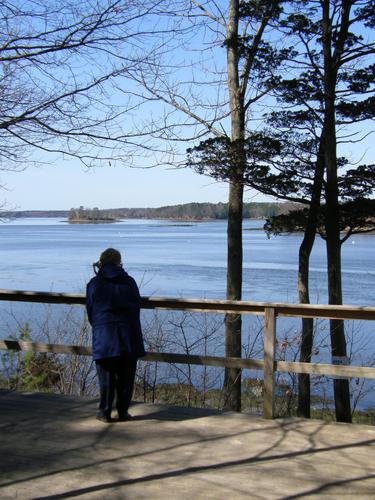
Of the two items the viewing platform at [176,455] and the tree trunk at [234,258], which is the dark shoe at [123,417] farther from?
the tree trunk at [234,258]

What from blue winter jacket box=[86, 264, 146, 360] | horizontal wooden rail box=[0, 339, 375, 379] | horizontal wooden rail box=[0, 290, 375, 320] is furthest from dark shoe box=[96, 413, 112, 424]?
horizontal wooden rail box=[0, 290, 375, 320]

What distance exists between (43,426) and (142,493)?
1.57m

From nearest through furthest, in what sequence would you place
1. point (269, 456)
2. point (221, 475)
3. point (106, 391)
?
point (221, 475)
point (269, 456)
point (106, 391)

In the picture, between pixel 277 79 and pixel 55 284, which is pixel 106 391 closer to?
pixel 277 79

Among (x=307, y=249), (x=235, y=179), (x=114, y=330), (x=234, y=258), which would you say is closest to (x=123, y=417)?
(x=114, y=330)

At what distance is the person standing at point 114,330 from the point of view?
500 cm

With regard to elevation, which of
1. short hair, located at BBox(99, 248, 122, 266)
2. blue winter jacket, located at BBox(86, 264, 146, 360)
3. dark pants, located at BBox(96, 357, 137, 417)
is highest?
short hair, located at BBox(99, 248, 122, 266)

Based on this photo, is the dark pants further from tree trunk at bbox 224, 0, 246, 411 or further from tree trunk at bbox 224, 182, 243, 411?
tree trunk at bbox 224, 0, 246, 411

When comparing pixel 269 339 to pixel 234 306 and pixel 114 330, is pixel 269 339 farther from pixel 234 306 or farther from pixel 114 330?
pixel 114 330

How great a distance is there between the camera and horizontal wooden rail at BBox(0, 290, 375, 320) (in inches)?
200

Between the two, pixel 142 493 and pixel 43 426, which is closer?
pixel 142 493

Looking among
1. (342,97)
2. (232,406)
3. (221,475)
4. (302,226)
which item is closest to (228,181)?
(302,226)

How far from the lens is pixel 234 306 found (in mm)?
5418

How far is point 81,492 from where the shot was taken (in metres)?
3.71
